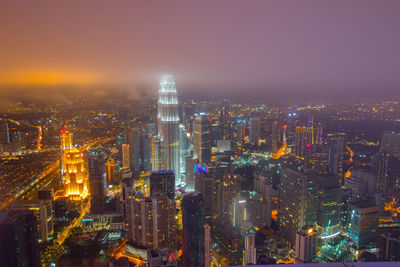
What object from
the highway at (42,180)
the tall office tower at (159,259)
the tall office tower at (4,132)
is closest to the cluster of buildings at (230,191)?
the tall office tower at (159,259)

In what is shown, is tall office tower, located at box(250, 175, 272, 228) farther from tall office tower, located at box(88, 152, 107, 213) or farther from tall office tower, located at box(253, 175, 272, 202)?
tall office tower, located at box(88, 152, 107, 213)

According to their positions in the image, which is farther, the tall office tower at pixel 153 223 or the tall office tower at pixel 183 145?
the tall office tower at pixel 183 145

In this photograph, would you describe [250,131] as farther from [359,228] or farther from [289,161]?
[359,228]

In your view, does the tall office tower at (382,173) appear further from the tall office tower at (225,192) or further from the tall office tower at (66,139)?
the tall office tower at (66,139)

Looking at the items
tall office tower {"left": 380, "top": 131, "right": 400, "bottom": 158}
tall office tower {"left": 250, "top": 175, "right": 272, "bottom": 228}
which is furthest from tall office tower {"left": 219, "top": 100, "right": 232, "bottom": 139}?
tall office tower {"left": 380, "top": 131, "right": 400, "bottom": 158}

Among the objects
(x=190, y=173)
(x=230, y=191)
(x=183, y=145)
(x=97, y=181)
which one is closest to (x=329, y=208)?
(x=230, y=191)

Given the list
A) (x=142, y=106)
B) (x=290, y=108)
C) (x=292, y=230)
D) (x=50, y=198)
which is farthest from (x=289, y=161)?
(x=50, y=198)
